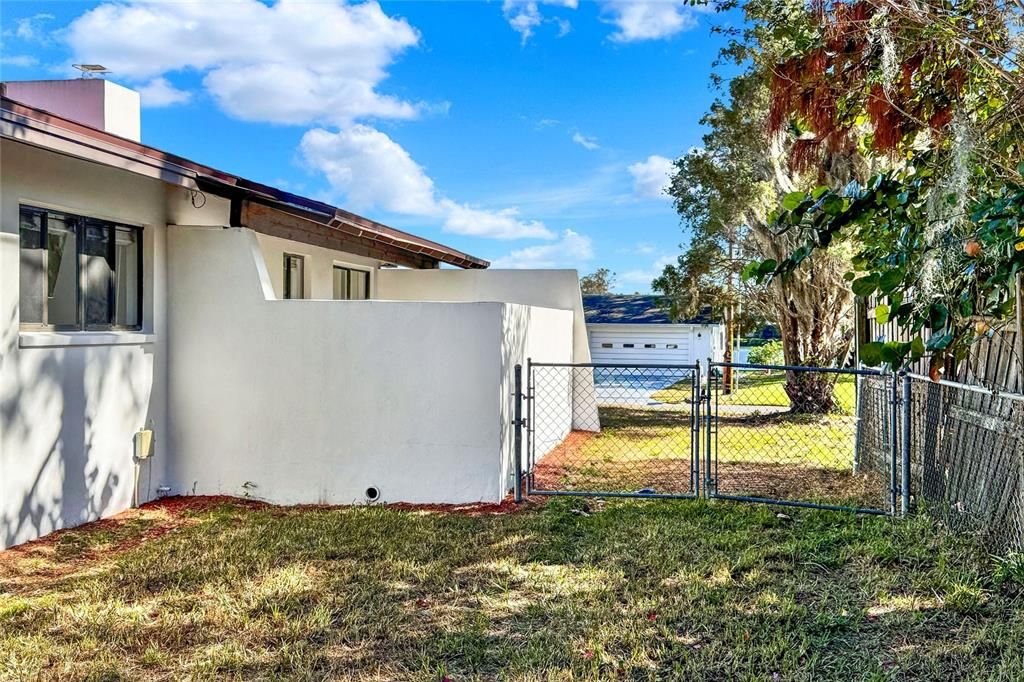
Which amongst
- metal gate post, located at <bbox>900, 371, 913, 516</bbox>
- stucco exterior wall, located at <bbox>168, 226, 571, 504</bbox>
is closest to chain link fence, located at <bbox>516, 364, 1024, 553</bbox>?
metal gate post, located at <bbox>900, 371, 913, 516</bbox>

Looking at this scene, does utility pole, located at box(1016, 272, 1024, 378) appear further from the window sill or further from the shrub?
the shrub

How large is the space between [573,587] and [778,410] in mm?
12163

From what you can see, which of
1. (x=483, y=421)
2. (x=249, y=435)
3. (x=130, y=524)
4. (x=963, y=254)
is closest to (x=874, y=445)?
(x=963, y=254)

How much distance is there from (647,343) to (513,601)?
22.5 meters

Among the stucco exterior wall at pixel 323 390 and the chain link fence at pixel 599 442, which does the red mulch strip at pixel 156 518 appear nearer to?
the stucco exterior wall at pixel 323 390

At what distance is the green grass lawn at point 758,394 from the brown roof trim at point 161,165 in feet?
31.9

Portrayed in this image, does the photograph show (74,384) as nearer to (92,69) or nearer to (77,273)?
(77,273)

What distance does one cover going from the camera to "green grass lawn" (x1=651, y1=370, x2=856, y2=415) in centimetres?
1708

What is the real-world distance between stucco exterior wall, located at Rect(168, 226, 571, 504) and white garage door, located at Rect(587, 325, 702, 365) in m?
19.5

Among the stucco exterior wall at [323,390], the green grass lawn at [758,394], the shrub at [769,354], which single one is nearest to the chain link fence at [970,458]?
the stucco exterior wall at [323,390]

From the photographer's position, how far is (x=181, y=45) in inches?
484

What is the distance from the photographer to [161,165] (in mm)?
5898

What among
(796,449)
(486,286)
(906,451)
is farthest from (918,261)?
(486,286)

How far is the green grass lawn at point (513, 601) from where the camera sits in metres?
3.53
